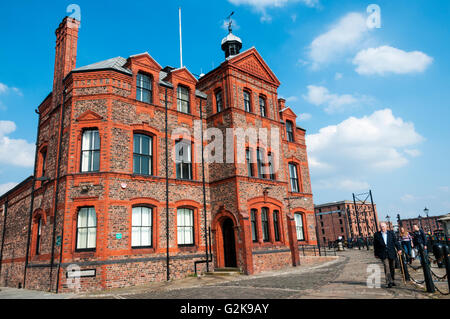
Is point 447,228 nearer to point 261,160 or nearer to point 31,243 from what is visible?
point 261,160

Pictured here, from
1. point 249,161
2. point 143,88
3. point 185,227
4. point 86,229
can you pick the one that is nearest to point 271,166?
point 249,161

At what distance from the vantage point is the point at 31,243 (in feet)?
54.9

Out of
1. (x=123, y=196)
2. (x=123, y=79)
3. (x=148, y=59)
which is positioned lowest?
(x=123, y=196)

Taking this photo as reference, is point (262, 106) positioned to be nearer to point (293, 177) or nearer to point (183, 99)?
point (183, 99)

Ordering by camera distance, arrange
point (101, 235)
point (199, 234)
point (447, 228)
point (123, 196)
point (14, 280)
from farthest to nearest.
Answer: point (447, 228) → point (14, 280) → point (199, 234) → point (123, 196) → point (101, 235)

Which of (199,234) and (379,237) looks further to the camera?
(199,234)

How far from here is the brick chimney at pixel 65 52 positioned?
56.4 ft

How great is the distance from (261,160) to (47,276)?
42.9ft

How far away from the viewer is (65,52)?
17359mm

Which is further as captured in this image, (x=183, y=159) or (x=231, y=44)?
(x=231, y=44)

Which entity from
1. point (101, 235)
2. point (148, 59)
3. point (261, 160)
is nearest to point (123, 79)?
point (148, 59)

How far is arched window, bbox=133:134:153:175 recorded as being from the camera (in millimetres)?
15804

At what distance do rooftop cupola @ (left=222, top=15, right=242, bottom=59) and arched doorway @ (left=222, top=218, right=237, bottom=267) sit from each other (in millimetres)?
13452

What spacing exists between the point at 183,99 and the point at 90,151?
6576mm
